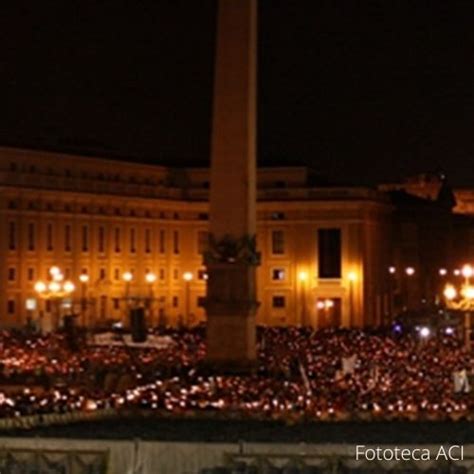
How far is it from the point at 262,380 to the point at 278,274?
68778 millimetres

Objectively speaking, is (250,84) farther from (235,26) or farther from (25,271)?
(25,271)

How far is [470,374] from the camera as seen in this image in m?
37.9

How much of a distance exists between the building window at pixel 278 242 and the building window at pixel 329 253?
2.33 meters

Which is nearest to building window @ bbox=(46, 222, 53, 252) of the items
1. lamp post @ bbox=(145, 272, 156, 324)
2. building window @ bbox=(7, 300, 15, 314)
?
building window @ bbox=(7, 300, 15, 314)

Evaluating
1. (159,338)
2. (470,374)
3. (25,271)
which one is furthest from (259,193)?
(470,374)

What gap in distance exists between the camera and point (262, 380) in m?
37.8

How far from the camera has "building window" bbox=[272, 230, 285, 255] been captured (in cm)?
10694

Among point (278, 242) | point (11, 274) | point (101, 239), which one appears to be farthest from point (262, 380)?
point (278, 242)

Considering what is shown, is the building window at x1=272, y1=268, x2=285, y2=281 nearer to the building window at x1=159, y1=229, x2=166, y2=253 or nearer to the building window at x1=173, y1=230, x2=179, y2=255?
the building window at x1=173, y1=230, x2=179, y2=255

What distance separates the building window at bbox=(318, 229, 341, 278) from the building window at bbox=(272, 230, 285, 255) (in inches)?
91.8

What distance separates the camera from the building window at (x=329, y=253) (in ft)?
342

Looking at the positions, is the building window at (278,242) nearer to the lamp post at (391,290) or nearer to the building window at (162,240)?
the building window at (162,240)

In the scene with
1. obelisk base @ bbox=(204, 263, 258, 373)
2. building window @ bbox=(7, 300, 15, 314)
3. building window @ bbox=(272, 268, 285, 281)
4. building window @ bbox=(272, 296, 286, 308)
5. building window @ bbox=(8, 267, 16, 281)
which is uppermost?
building window @ bbox=(272, 268, 285, 281)

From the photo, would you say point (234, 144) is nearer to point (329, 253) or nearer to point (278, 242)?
point (329, 253)
